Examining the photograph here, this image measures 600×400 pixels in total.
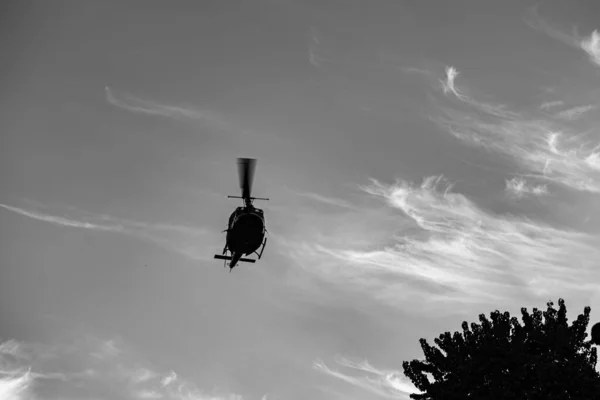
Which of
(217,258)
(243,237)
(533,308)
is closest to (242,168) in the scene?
(243,237)

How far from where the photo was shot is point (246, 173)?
30344 millimetres

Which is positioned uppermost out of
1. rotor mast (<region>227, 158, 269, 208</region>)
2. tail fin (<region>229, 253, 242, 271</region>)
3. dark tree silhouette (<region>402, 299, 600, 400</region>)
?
rotor mast (<region>227, 158, 269, 208</region>)

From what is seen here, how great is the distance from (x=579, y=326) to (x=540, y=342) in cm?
156

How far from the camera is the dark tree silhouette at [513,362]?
17.3 metres

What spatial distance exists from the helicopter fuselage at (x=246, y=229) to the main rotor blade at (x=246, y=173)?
143 cm

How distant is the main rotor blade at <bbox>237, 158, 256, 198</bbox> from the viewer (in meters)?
29.8

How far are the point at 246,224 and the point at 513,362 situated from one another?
15.7 m

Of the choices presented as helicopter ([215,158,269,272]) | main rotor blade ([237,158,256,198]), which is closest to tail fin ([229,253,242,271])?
helicopter ([215,158,269,272])

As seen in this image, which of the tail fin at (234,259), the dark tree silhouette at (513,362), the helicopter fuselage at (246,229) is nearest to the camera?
the dark tree silhouette at (513,362)

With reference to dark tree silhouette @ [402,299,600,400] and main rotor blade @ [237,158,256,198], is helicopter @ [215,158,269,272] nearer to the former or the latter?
main rotor blade @ [237,158,256,198]

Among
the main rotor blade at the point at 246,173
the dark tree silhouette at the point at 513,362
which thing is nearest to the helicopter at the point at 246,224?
the main rotor blade at the point at 246,173

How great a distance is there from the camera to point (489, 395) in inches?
712

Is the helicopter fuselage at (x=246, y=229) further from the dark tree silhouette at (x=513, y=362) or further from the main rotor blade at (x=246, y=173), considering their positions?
the dark tree silhouette at (x=513, y=362)

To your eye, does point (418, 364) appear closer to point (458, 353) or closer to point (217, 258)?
point (458, 353)
